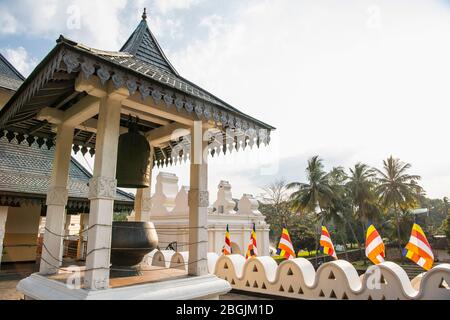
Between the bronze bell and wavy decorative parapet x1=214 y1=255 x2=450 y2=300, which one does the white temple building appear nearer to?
wavy decorative parapet x1=214 y1=255 x2=450 y2=300

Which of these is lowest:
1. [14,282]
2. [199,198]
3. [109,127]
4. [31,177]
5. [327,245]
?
[14,282]

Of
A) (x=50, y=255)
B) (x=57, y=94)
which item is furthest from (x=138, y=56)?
(x=50, y=255)

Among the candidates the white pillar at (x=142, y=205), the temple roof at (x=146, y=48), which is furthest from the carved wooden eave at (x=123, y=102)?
the white pillar at (x=142, y=205)

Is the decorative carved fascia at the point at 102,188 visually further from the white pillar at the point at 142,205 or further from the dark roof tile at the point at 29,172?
the dark roof tile at the point at 29,172

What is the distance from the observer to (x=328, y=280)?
5574 millimetres

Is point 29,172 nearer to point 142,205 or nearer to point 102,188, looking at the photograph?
point 142,205

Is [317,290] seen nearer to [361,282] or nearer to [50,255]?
[361,282]

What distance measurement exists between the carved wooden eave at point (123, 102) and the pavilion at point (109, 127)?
0.05 ft

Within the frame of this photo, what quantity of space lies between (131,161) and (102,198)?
1236 millimetres

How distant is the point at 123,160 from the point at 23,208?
10.1 m

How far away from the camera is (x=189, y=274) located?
466 centimetres

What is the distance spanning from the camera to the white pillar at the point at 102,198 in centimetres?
352

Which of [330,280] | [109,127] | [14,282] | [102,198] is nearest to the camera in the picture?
[102,198]

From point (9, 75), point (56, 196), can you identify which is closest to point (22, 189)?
point (56, 196)
